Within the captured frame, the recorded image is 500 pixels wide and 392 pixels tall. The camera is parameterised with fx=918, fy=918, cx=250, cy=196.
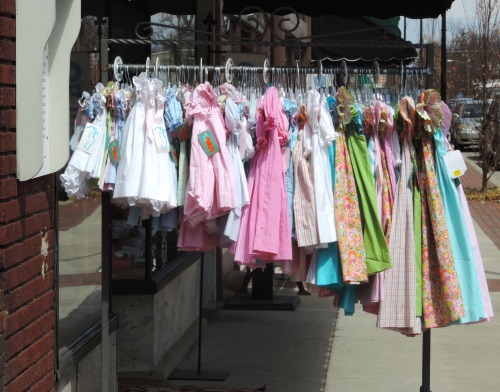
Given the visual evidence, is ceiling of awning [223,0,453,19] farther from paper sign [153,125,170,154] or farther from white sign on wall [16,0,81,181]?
white sign on wall [16,0,81,181]

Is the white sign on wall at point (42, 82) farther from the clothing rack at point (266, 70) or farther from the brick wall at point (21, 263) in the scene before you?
the clothing rack at point (266, 70)

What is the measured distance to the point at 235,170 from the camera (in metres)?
4.65

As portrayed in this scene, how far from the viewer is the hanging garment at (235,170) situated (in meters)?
4.64

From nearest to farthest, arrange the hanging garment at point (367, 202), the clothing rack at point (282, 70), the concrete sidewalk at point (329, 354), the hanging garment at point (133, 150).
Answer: the hanging garment at point (133, 150) → the hanging garment at point (367, 202) → the clothing rack at point (282, 70) → the concrete sidewalk at point (329, 354)

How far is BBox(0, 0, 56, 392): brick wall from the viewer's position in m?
3.67

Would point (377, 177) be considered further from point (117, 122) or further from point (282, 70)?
point (117, 122)

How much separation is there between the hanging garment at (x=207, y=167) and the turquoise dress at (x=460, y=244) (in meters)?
1.11

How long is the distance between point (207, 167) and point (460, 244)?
4.54 feet

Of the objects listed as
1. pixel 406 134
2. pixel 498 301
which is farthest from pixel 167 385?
pixel 498 301

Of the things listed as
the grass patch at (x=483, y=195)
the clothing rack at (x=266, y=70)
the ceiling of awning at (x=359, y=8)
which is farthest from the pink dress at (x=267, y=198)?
the grass patch at (x=483, y=195)

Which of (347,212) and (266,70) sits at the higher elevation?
(266,70)

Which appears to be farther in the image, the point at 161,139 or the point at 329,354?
the point at 329,354

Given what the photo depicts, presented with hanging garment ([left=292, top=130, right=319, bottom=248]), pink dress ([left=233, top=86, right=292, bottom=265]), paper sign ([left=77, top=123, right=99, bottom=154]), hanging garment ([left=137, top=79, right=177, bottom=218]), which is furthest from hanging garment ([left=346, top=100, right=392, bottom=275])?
paper sign ([left=77, top=123, right=99, bottom=154])

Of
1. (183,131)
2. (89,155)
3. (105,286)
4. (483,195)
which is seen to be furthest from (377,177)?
(483,195)
